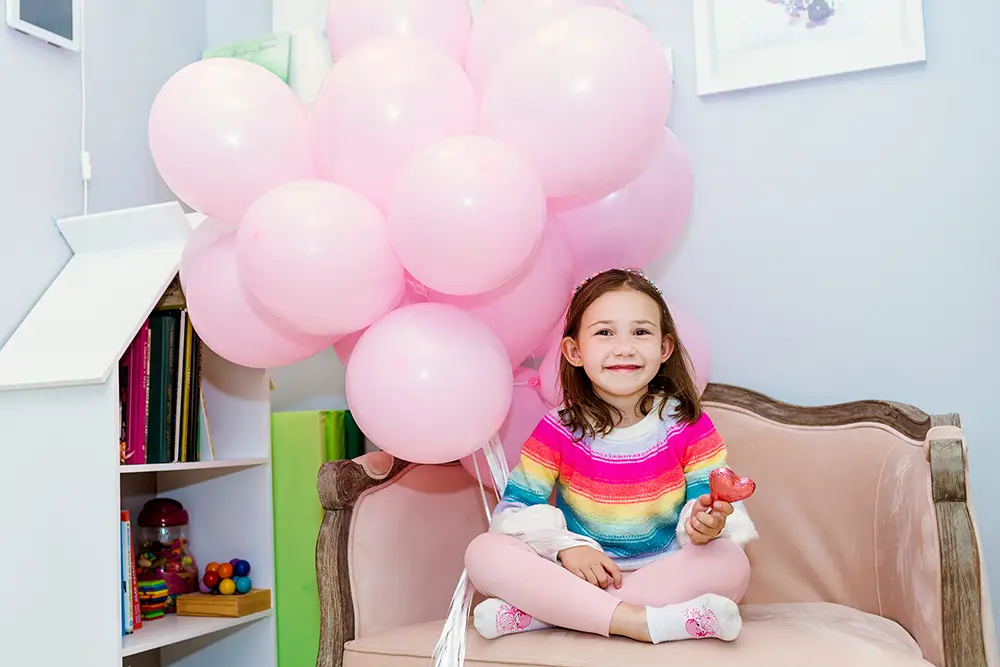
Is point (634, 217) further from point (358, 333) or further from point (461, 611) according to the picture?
point (461, 611)

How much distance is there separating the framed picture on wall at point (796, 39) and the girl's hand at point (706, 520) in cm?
92

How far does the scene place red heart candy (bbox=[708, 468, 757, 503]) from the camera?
1.12 metres

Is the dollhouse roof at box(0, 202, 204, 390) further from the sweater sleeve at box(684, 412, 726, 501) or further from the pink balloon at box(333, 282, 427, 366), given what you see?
the sweater sleeve at box(684, 412, 726, 501)

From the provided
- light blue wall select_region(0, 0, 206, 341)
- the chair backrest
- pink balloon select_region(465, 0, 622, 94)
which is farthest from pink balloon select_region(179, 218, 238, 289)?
the chair backrest

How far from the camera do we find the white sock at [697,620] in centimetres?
114

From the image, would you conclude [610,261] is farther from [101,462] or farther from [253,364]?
[101,462]

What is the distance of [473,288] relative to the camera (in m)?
1.21

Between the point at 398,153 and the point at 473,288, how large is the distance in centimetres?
21

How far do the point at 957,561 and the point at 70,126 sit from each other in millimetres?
1785

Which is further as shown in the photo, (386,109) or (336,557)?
(336,557)

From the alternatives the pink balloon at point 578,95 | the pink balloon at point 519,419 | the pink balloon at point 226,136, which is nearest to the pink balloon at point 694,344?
the pink balloon at point 519,419

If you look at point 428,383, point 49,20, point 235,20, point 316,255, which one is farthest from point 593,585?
point 235,20

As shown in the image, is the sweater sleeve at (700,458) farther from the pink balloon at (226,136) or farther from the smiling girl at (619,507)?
the pink balloon at (226,136)

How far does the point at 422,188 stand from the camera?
115 cm
